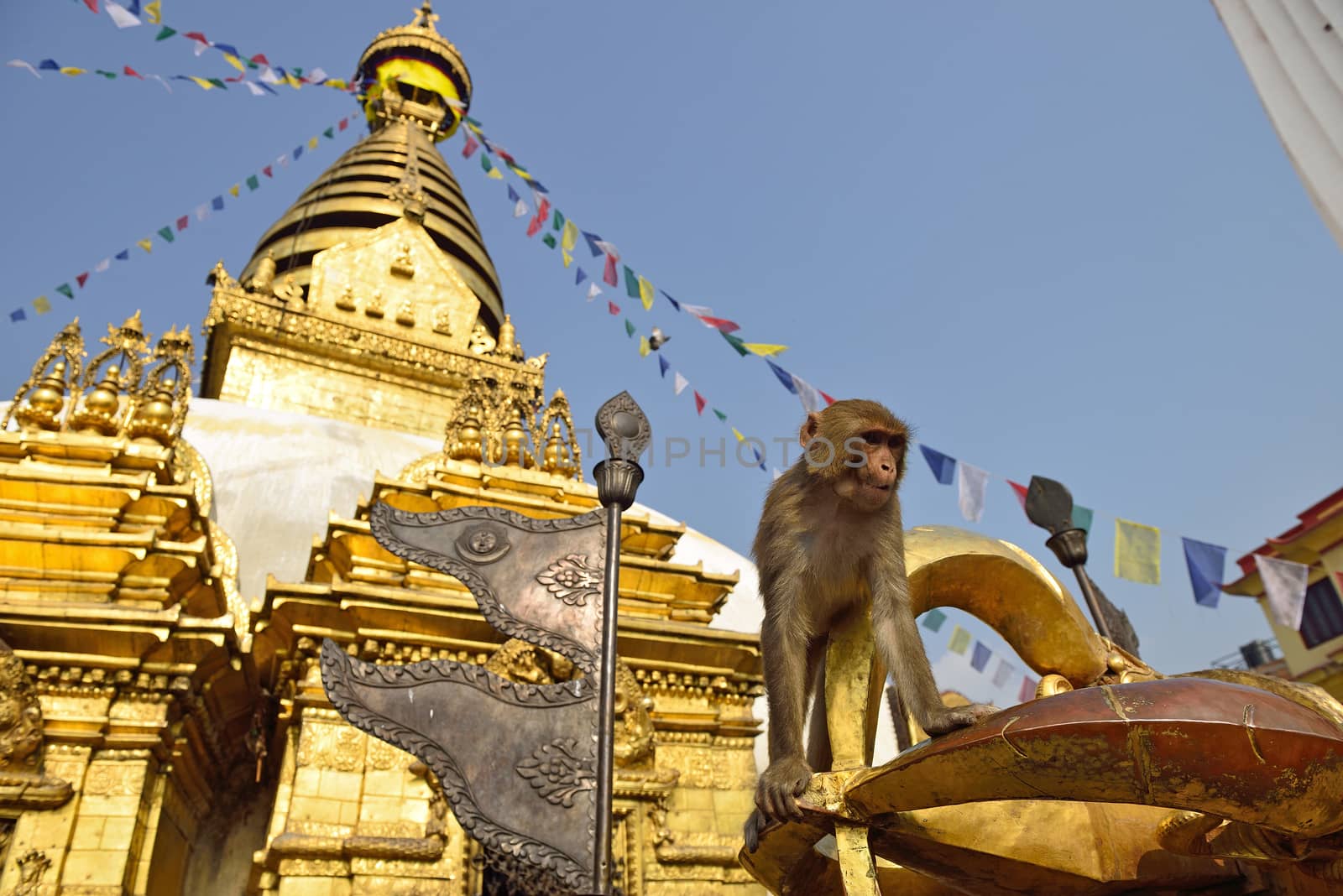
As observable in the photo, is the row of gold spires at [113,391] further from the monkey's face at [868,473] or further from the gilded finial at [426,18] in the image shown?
the gilded finial at [426,18]

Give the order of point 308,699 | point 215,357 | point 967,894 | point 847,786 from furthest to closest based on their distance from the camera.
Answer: point 215,357
point 308,699
point 967,894
point 847,786

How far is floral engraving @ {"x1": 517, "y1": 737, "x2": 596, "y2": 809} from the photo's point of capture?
10.9 feet

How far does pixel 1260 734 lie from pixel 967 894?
3.99 feet

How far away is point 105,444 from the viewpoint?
29.4ft

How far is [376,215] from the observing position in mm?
20016

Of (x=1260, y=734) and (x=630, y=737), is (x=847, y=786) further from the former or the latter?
(x=630, y=737)

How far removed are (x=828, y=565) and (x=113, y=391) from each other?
30.4 ft

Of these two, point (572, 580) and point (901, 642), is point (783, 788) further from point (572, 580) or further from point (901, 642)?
point (572, 580)

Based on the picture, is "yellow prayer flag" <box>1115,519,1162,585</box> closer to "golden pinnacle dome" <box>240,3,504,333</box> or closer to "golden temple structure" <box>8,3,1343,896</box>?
"golden temple structure" <box>8,3,1343,896</box>

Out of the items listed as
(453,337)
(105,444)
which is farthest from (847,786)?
(453,337)

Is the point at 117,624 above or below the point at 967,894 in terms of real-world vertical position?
above

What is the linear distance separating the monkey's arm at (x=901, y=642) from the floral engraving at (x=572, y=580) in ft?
4.20

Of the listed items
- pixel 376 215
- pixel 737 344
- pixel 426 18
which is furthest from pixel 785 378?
pixel 426 18

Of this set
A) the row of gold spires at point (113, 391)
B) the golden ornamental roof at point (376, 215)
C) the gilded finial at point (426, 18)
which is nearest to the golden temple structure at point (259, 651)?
the row of gold spires at point (113, 391)
